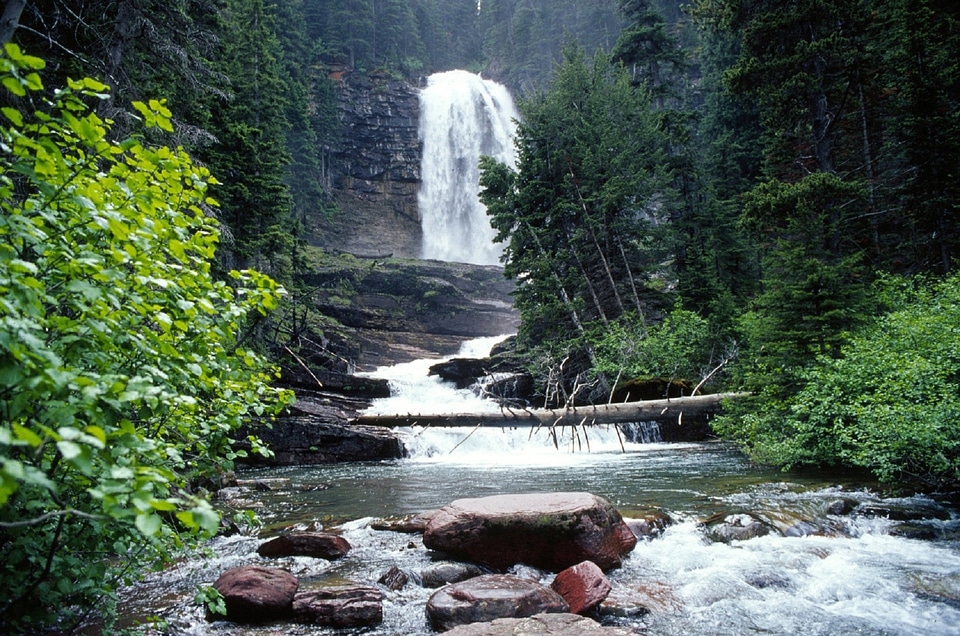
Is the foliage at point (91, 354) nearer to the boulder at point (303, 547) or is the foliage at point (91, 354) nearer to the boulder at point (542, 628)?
the boulder at point (542, 628)

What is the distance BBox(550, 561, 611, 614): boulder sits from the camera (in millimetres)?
4965

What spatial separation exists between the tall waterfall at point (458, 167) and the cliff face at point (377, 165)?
1232 millimetres

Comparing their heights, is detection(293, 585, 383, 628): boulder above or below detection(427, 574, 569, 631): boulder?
below

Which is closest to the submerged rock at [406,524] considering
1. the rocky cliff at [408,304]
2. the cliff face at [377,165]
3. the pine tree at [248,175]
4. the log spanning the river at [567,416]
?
the log spanning the river at [567,416]

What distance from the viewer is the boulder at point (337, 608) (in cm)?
484

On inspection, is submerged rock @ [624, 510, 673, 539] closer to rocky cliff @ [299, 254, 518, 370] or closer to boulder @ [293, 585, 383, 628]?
boulder @ [293, 585, 383, 628]

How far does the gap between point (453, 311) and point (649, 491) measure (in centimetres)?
3026

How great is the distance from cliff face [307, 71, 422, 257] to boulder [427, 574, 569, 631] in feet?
147

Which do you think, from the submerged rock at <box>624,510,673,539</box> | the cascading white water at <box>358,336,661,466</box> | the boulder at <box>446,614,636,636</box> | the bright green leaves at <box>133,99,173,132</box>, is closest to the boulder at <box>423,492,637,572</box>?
the submerged rock at <box>624,510,673,539</box>

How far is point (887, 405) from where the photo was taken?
7.24 m

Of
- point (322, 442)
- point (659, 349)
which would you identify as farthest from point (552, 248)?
point (322, 442)

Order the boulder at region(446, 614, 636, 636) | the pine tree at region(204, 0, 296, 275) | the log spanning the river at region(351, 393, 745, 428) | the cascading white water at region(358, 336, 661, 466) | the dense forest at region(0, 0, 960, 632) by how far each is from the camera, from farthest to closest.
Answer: the pine tree at region(204, 0, 296, 275)
the cascading white water at region(358, 336, 661, 466)
the log spanning the river at region(351, 393, 745, 428)
the boulder at region(446, 614, 636, 636)
the dense forest at region(0, 0, 960, 632)

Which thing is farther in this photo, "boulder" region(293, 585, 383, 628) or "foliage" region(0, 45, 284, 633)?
"boulder" region(293, 585, 383, 628)

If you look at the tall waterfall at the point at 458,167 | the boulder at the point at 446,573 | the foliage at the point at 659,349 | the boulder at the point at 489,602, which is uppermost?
the tall waterfall at the point at 458,167
